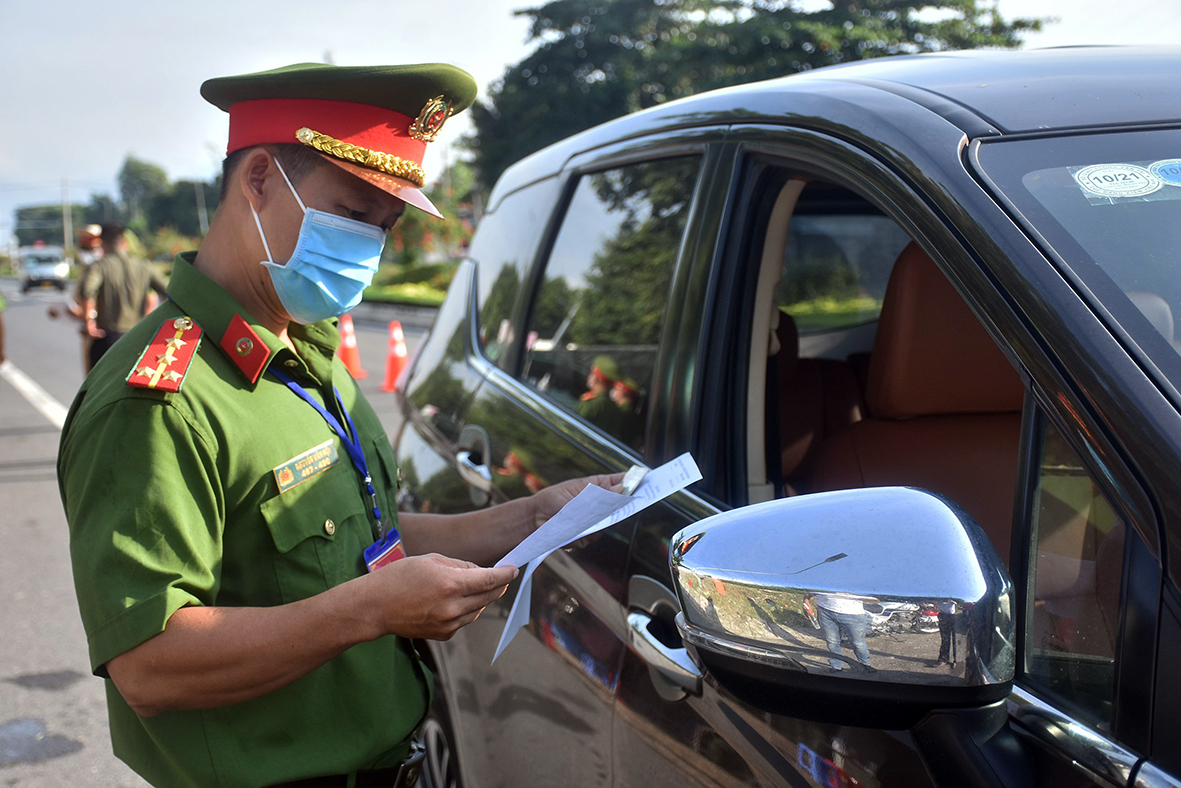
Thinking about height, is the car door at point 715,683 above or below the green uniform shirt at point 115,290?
above

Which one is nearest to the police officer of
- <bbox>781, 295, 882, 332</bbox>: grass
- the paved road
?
<bbox>781, 295, 882, 332</bbox>: grass

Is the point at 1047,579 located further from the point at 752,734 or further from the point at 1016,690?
the point at 752,734

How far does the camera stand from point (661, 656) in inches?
56.7

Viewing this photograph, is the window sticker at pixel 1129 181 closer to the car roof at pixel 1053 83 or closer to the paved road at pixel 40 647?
the car roof at pixel 1053 83


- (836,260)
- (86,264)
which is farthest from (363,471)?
(86,264)

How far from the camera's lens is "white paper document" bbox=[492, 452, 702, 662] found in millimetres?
1344

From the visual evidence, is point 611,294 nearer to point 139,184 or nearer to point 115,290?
point 115,290

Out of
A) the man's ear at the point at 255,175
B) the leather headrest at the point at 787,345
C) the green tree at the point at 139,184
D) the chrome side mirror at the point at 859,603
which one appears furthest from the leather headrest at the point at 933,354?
the green tree at the point at 139,184

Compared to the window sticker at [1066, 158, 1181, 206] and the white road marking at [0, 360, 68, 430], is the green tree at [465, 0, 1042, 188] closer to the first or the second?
the white road marking at [0, 360, 68, 430]

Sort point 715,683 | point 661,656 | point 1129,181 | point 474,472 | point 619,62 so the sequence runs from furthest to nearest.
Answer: point 619,62
point 474,472
point 661,656
point 715,683
point 1129,181

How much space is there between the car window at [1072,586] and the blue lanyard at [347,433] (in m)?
1.06

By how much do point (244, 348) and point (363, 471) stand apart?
11.9 inches

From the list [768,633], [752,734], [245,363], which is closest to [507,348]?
[245,363]

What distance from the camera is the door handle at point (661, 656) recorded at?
4.51ft
